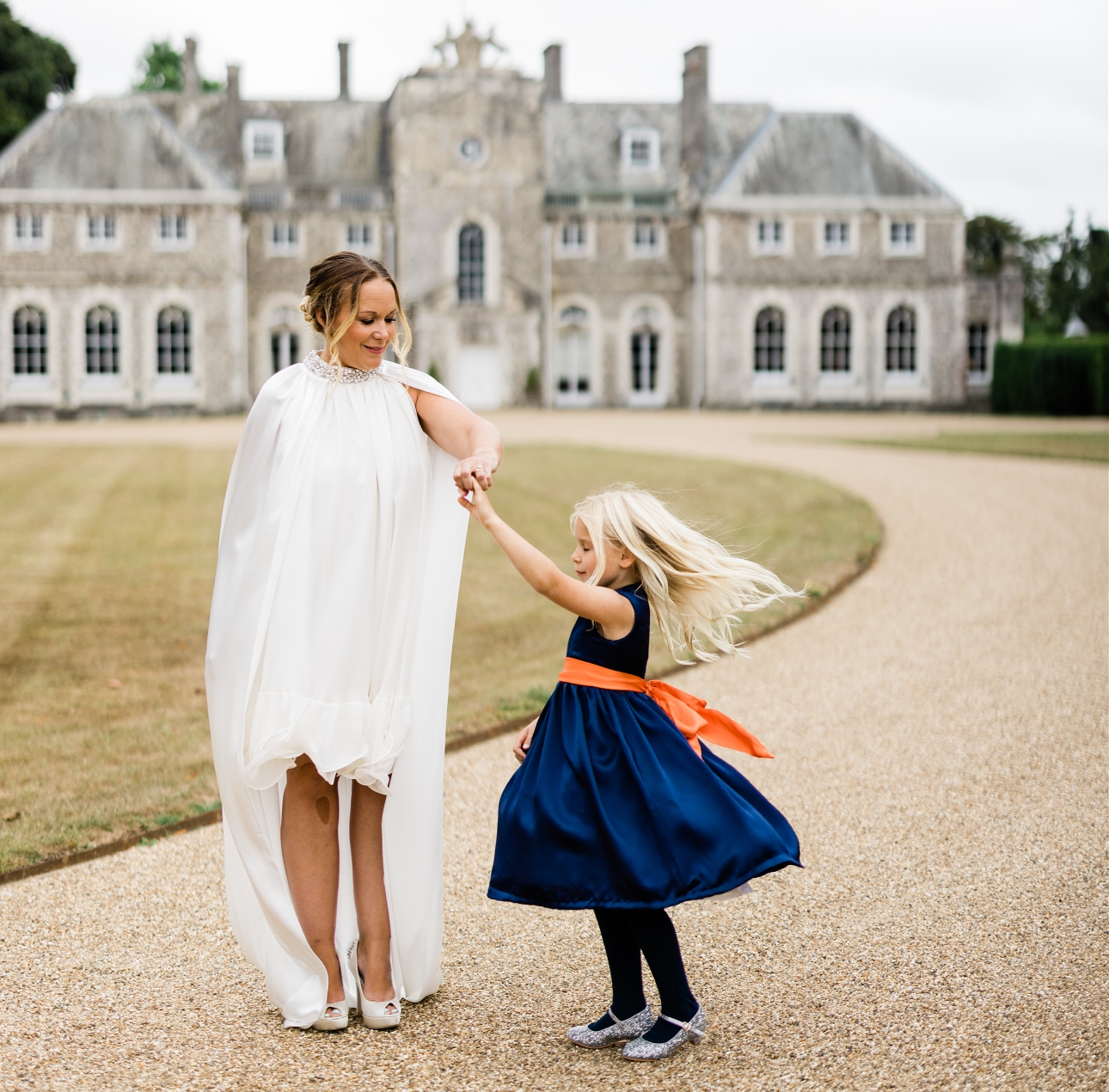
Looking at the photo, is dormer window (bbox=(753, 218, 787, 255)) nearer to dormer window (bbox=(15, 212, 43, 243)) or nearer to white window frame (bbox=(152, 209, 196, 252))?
white window frame (bbox=(152, 209, 196, 252))

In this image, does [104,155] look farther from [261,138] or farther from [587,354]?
[587,354]

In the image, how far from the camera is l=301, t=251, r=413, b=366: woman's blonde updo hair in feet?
10.3

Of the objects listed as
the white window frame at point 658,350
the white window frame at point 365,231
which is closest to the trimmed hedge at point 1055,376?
the white window frame at point 658,350

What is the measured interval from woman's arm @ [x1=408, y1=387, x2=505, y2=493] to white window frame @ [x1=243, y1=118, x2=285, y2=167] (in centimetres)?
3150

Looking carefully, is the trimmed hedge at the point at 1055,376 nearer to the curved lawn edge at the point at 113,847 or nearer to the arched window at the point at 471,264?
the arched window at the point at 471,264

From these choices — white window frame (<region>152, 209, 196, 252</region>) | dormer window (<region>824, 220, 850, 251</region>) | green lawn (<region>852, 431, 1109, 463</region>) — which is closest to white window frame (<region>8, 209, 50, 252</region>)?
white window frame (<region>152, 209, 196, 252</region>)

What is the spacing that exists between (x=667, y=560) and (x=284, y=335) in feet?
97.6

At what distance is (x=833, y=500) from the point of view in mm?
12938

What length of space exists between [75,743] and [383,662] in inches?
133

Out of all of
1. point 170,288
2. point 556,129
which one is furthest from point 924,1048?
point 556,129

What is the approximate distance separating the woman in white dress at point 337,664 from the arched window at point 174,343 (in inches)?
1147

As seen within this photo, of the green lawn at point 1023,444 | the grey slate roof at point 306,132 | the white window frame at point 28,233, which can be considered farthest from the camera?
the grey slate roof at point 306,132

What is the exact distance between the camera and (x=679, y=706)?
310cm

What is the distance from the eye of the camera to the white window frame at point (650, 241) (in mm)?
32312
